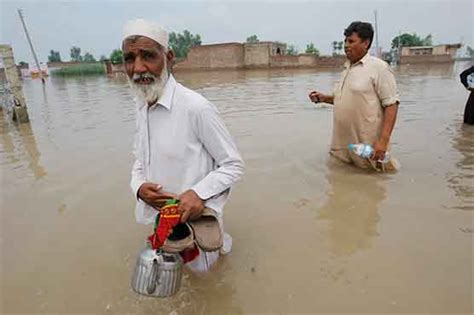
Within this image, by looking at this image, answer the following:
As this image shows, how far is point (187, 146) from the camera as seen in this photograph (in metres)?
2.06

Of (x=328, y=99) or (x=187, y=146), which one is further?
(x=328, y=99)

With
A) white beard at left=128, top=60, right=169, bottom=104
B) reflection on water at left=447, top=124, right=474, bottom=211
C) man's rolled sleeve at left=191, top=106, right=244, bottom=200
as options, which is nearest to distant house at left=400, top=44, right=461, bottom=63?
reflection on water at left=447, top=124, right=474, bottom=211

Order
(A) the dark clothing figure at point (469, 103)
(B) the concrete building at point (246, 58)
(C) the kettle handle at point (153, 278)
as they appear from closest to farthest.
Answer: (C) the kettle handle at point (153, 278) < (A) the dark clothing figure at point (469, 103) < (B) the concrete building at point (246, 58)

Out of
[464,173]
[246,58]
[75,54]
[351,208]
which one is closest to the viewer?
[351,208]

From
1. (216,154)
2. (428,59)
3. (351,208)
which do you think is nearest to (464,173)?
(351,208)

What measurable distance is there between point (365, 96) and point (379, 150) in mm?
613

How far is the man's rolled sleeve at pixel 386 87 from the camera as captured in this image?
387 cm

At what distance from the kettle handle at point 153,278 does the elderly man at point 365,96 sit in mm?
2953

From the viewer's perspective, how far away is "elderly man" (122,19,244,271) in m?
1.96

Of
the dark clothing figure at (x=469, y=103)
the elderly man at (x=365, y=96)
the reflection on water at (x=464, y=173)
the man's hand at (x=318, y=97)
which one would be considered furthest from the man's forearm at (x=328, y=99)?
the dark clothing figure at (x=469, y=103)

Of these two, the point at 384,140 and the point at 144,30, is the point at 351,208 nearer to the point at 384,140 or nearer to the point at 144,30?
the point at 384,140

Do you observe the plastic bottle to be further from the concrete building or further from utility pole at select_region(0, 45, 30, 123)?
the concrete building

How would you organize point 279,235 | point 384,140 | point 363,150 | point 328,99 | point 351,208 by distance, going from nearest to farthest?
point 279,235 < point 351,208 < point 384,140 < point 363,150 < point 328,99

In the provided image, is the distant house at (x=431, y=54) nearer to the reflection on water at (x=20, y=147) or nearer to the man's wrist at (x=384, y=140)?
the reflection on water at (x=20, y=147)
